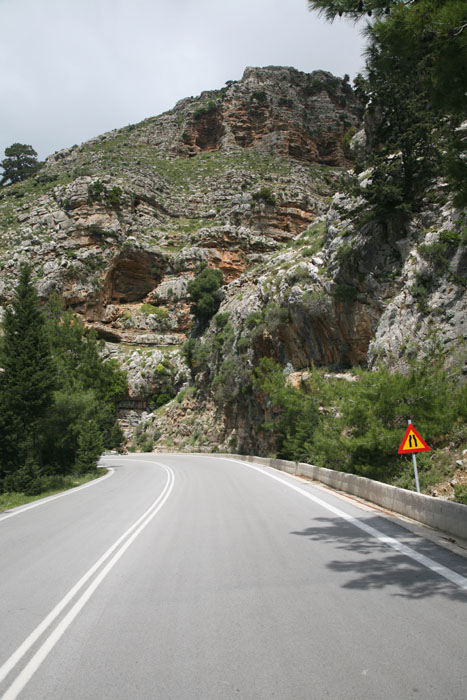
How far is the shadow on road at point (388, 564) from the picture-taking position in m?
4.62

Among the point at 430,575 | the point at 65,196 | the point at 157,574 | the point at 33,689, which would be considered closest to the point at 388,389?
the point at 430,575

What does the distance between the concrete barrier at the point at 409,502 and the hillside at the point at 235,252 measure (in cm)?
725

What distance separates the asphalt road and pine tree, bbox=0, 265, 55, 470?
1153 centimetres

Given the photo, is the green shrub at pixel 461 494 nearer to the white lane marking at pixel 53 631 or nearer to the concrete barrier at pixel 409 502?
the concrete barrier at pixel 409 502

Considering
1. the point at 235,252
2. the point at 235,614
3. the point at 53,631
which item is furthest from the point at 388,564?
the point at 235,252

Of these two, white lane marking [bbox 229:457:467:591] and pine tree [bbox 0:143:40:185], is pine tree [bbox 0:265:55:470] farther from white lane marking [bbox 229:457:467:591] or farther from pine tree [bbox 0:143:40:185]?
pine tree [bbox 0:143:40:185]

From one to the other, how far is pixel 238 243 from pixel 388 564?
62137mm

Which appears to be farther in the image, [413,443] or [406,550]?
[413,443]

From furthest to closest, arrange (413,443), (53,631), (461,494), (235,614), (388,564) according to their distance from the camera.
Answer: (413,443) → (461,494) → (388,564) → (235,614) → (53,631)

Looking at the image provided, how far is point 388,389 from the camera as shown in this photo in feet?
42.9

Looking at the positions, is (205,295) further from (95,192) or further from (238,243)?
(95,192)

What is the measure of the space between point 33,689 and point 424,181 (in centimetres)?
2518

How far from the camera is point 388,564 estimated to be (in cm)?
545

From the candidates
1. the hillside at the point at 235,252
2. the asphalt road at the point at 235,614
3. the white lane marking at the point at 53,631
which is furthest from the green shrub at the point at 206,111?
the white lane marking at the point at 53,631
